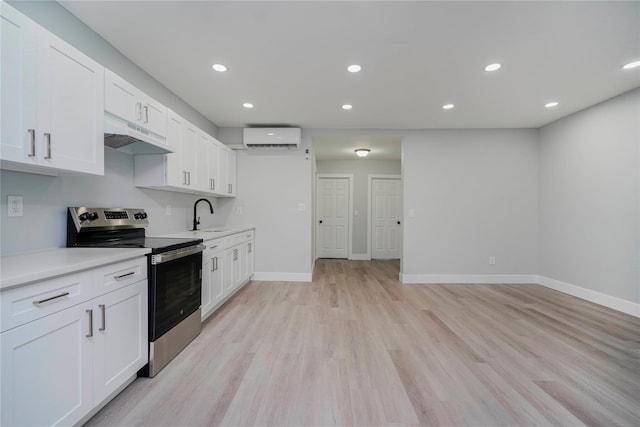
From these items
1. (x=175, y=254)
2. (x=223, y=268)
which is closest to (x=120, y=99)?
(x=175, y=254)

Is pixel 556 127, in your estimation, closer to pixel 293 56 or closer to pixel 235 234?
pixel 293 56

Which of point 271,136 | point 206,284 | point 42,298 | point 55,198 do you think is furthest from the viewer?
point 271,136

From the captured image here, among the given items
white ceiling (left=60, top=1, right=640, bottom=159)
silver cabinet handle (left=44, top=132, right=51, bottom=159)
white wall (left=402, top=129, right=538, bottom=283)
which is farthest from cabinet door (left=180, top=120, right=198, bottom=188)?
white wall (left=402, top=129, right=538, bottom=283)

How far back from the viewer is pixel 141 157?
8.28 ft

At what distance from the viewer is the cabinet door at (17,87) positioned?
4.05ft

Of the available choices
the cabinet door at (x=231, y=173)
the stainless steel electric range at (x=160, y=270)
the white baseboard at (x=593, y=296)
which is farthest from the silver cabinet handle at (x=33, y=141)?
the white baseboard at (x=593, y=296)

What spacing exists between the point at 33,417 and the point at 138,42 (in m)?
2.52

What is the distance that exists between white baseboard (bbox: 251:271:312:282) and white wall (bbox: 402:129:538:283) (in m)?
1.66

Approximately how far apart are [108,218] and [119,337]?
1003 mm

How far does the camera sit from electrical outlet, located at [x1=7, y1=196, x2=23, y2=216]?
4.98ft

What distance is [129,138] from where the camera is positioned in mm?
1976

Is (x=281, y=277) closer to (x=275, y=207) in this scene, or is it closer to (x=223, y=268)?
(x=275, y=207)

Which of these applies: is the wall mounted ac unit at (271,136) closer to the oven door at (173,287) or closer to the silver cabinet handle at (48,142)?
the oven door at (173,287)

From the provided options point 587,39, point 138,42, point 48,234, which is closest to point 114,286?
point 48,234
